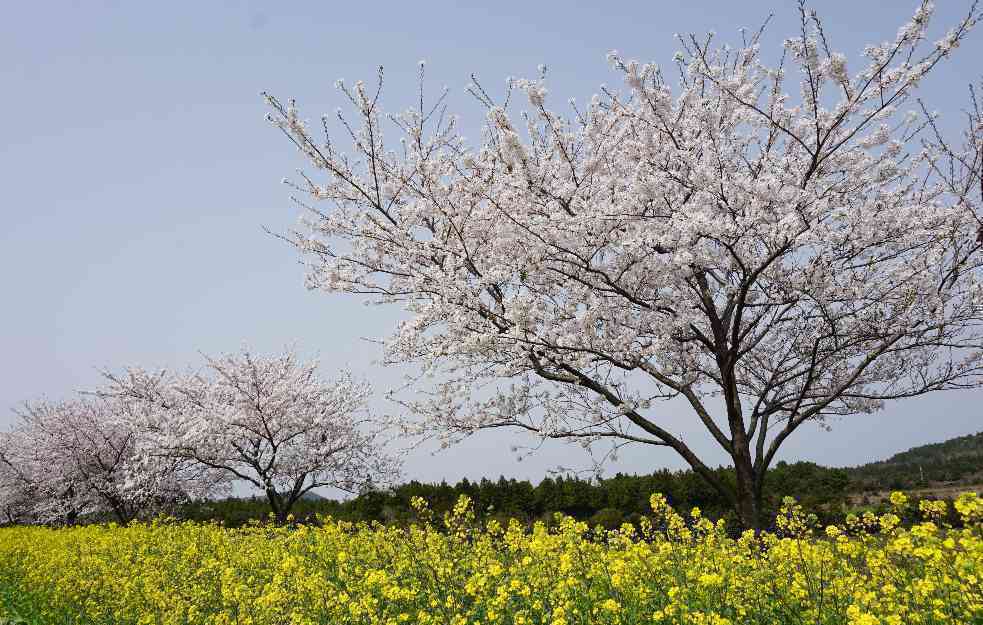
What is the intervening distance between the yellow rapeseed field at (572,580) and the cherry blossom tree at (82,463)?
41.1ft

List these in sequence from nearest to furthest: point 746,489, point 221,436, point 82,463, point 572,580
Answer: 1. point 572,580
2. point 746,489
3. point 221,436
4. point 82,463

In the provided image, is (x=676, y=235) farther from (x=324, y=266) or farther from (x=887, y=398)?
(x=324, y=266)

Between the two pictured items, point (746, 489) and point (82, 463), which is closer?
point (746, 489)

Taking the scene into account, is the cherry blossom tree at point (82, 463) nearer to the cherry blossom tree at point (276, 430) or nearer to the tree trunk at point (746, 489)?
the cherry blossom tree at point (276, 430)

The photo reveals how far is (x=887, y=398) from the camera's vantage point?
9.30 m

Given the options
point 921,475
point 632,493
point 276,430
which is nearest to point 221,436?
point 276,430

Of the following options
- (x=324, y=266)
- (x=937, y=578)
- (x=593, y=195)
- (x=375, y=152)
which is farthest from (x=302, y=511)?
(x=937, y=578)

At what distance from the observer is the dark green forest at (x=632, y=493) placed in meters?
14.8

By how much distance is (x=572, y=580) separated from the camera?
15.1 ft

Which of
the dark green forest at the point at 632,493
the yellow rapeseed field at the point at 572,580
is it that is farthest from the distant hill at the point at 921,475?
the yellow rapeseed field at the point at 572,580

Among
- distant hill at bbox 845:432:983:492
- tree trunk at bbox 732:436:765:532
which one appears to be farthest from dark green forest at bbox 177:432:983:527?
tree trunk at bbox 732:436:765:532

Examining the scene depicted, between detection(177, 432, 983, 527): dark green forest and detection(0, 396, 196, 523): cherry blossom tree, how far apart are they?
Result: 5.95 metres

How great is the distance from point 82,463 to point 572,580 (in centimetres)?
2498

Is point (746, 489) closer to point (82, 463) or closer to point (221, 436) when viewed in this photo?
point (221, 436)
